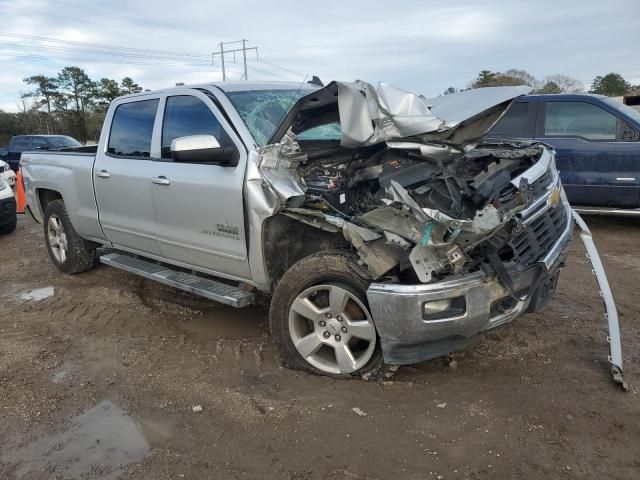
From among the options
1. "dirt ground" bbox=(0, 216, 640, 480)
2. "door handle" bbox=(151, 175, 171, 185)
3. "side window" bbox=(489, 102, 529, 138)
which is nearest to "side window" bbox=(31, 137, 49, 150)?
"dirt ground" bbox=(0, 216, 640, 480)

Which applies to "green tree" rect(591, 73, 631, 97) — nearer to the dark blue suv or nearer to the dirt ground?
the dark blue suv

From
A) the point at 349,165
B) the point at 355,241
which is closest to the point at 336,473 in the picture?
the point at 355,241

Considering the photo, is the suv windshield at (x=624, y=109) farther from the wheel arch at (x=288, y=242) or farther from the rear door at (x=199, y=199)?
the rear door at (x=199, y=199)

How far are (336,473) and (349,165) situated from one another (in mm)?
1995

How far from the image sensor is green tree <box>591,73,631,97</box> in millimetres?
42375

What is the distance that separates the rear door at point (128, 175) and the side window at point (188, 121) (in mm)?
176

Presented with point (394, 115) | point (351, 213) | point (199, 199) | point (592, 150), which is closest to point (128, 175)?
point (199, 199)

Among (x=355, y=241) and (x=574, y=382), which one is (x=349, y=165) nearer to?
(x=355, y=241)

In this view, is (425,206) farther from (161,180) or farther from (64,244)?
(64,244)

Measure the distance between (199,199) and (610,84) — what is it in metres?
48.8

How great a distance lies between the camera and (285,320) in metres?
3.58

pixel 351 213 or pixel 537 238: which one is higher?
pixel 351 213

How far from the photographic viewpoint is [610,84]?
1742 inches

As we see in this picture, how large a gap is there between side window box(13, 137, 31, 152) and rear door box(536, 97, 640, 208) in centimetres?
1604
